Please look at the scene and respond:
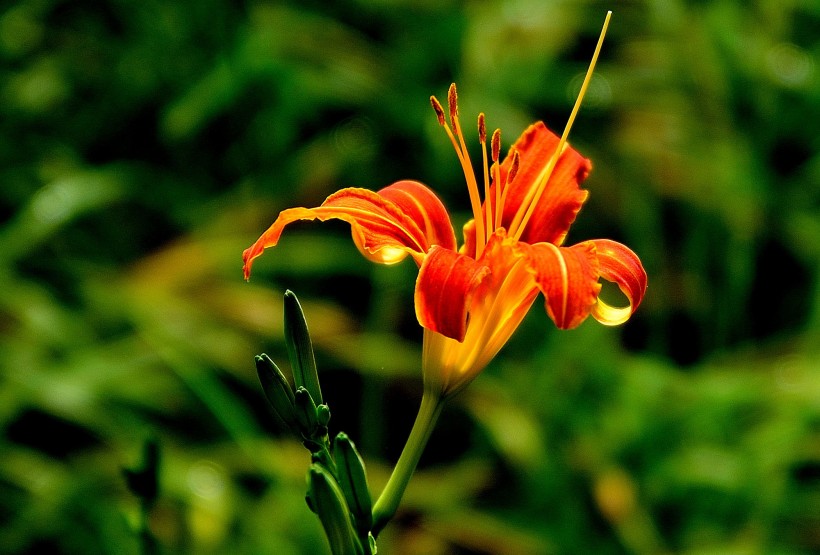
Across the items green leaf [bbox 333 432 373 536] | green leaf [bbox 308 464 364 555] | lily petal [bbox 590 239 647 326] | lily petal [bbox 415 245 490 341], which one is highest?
lily petal [bbox 590 239 647 326]

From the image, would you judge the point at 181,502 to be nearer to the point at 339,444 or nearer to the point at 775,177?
the point at 339,444

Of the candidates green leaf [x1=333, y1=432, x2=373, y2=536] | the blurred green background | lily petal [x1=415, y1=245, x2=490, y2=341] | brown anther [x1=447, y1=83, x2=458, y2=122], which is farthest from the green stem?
the blurred green background

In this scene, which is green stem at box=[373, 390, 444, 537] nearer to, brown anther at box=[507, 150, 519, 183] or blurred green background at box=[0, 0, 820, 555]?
brown anther at box=[507, 150, 519, 183]

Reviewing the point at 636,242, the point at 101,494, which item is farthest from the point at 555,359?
the point at 101,494

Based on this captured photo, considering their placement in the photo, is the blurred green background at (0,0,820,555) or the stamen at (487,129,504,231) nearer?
the stamen at (487,129,504,231)

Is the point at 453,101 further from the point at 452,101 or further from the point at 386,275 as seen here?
the point at 386,275

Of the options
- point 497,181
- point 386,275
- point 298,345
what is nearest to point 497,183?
point 497,181

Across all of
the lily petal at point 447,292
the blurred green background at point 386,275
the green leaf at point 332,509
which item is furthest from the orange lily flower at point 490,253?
the blurred green background at point 386,275

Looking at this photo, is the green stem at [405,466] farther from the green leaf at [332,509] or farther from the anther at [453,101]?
the anther at [453,101]
